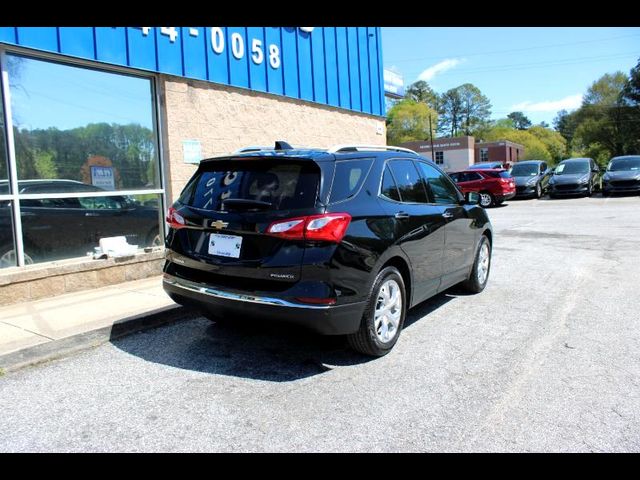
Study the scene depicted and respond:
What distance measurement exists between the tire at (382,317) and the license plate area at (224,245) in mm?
1099

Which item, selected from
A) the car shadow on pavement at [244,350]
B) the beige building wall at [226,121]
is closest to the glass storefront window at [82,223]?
the beige building wall at [226,121]

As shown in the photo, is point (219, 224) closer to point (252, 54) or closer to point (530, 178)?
point (252, 54)

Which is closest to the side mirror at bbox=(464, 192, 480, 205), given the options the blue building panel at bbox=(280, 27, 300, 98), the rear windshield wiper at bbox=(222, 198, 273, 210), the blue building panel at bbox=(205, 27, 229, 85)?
the rear windshield wiper at bbox=(222, 198, 273, 210)

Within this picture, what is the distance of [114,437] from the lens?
3.05 metres

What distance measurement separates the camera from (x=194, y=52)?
26.6ft

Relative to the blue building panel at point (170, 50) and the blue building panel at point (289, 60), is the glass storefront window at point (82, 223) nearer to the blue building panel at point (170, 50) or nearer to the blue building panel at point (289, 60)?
the blue building panel at point (170, 50)

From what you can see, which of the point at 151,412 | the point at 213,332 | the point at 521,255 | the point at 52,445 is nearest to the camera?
the point at 52,445

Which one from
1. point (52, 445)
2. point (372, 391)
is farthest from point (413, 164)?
point (52, 445)

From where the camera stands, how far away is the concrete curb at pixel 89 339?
13.7 ft

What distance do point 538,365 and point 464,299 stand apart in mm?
2155

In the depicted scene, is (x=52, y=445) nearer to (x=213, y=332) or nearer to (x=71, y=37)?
(x=213, y=332)

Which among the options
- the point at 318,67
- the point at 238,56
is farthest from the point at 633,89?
the point at 238,56

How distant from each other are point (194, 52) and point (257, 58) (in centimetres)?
141
